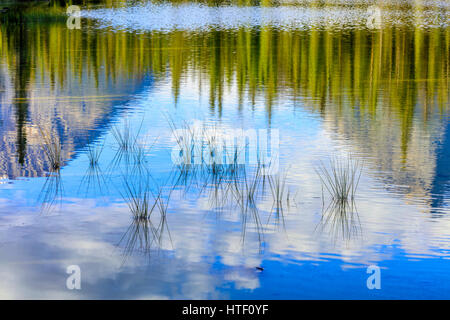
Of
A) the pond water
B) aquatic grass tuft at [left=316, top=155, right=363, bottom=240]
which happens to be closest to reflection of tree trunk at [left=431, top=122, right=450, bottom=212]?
the pond water

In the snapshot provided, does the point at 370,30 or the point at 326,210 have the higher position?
the point at 370,30

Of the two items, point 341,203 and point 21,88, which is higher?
point 21,88

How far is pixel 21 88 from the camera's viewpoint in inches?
832

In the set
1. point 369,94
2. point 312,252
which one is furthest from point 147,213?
point 369,94

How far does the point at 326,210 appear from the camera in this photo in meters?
9.73

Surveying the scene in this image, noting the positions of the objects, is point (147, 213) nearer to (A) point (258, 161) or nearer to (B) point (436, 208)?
(A) point (258, 161)

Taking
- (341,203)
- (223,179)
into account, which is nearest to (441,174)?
(341,203)

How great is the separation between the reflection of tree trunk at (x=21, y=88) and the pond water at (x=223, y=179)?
0.30ft

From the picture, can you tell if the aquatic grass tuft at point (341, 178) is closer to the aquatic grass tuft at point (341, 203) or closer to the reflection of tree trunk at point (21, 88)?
the aquatic grass tuft at point (341, 203)

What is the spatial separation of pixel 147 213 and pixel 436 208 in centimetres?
386

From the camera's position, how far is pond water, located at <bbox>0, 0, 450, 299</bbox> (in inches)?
302

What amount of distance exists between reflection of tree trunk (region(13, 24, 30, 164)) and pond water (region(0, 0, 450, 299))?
0.09 metres

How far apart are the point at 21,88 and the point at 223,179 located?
38.8ft

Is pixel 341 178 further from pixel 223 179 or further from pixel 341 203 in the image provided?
pixel 223 179
